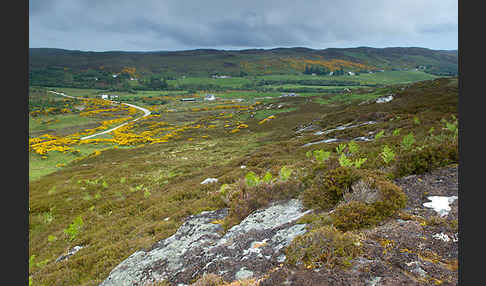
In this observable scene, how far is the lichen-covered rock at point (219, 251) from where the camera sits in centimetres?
535

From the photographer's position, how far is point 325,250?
4.30m

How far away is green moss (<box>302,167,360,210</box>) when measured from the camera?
23.1 ft

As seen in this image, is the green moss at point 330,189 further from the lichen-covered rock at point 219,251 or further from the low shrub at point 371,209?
the low shrub at point 371,209

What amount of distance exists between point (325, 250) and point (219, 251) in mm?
2965

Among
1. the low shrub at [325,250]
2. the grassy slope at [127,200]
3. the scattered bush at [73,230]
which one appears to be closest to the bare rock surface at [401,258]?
the low shrub at [325,250]

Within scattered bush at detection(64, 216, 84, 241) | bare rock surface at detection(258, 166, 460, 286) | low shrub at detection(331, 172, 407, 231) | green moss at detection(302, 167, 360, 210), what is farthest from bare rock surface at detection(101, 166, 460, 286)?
scattered bush at detection(64, 216, 84, 241)

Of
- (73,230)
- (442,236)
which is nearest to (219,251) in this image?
(442,236)

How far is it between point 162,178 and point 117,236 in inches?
476

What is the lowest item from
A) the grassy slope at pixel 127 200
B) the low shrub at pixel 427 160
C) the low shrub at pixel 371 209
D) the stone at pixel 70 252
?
the stone at pixel 70 252

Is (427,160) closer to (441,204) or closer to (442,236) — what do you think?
(441,204)

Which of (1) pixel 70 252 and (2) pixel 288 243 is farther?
(1) pixel 70 252

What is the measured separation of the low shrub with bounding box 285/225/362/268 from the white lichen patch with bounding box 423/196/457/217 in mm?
2666

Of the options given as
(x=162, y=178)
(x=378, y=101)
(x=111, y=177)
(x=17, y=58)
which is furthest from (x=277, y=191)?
(x=378, y=101)

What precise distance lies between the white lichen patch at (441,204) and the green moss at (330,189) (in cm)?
177
